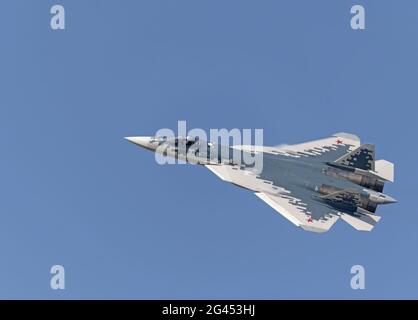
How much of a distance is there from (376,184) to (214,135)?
1347 cm

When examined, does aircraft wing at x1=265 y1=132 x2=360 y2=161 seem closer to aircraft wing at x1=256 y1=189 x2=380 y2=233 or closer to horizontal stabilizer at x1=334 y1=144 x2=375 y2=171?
horizontal stabilizer at x1=334 y1=144 x2=375 y2=171

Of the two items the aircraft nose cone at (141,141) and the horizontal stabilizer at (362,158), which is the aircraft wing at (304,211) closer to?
the horizontal stabilizer at (362,158)

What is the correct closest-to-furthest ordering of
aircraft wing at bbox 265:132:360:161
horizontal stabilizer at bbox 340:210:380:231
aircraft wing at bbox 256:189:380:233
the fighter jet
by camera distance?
aircraft wing at bbox 256:189:380:233
horizontal stabilizer at bbox 340:210:380:231
the fighter jet
aircraft wing at bbox 265:132:360:161

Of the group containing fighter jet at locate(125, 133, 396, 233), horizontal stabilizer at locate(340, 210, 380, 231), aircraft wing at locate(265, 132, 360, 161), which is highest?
aircraft wing at locate(265, 132, 360, 161)

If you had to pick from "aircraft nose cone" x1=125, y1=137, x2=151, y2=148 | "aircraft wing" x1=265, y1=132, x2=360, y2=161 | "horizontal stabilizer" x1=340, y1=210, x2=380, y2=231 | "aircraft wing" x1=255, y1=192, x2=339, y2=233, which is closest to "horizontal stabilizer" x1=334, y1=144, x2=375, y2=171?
"aircraft wing" x1=265, y1=132, x2=360, y2=161

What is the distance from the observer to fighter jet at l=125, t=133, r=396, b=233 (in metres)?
44.3

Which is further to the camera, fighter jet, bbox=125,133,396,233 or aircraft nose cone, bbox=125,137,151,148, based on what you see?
aircraft nose cone, bbox=125,137,151,148

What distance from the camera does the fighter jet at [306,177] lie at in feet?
145

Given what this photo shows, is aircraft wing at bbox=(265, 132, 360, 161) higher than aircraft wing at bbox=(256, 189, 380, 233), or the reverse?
aircraft wing at bbox=(265, 132, 360, 161)

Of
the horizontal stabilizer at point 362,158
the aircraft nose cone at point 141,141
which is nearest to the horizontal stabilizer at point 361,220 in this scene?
the horizontal stabilizer at point 362,158

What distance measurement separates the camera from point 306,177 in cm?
4575

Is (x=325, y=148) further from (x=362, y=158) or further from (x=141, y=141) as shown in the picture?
(x=141, y=141)

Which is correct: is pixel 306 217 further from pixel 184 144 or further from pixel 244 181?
pixel 184 144

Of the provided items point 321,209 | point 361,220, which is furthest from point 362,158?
point 321,209
